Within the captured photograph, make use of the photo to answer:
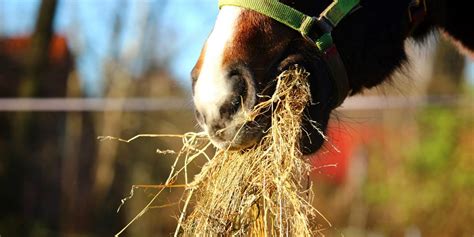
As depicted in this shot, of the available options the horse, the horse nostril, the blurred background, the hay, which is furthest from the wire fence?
the horse nostril

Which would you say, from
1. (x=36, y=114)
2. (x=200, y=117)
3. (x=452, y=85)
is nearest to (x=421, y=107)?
(x=452, y=85)

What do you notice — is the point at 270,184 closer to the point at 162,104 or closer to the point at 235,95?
the point at 235,95

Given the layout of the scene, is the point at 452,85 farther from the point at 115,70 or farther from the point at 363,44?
the point at 363,44

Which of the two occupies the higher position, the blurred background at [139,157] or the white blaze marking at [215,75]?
the white blaze marking at [215,75]

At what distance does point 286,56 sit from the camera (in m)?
2.36

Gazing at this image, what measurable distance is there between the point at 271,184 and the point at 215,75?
14.3 inches

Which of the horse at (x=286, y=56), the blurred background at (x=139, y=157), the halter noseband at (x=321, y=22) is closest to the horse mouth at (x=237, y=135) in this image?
the horse at (x=286, y=56)

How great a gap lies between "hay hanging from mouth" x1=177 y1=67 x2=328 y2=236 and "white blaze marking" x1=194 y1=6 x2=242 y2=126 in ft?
0.38

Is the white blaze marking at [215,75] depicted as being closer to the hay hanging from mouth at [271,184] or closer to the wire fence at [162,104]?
the hay hanging from mouth at [271,184]

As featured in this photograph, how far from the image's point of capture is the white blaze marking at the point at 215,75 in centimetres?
225

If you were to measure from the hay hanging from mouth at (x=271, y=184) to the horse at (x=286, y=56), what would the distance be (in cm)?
4

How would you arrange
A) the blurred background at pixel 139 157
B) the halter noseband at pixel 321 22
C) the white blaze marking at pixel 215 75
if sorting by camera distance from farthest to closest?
the blurred background at pixel 139 157 < the halter noseband at pixel 321 22 < the white blaze marking at pixel 215 75

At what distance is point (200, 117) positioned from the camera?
2355mm

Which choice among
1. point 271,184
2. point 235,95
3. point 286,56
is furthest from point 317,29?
point 271,184
